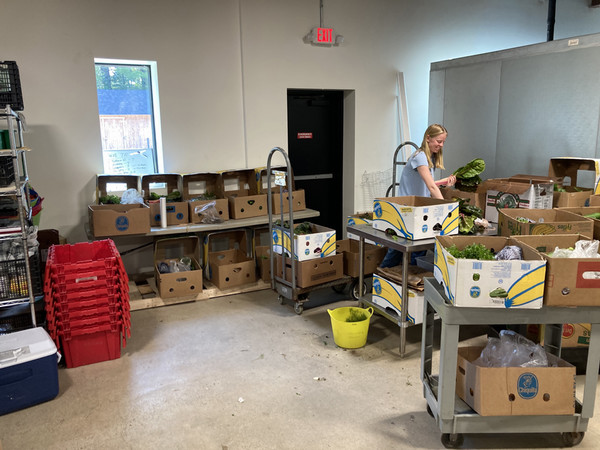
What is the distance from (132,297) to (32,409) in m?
1.75

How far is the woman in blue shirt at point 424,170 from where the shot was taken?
4.04 metres

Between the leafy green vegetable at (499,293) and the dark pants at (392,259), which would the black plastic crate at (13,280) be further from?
the leafy green vegetable at (499,293)

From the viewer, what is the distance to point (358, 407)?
2.95 meters

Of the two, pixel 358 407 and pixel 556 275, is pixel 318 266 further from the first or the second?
pixel 556 275

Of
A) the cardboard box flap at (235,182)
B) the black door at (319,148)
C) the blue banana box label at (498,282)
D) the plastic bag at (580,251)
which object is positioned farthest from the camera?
the black door at (319,148)

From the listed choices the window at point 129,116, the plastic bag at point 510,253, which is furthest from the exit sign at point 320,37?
the plastic bag at point 510,253

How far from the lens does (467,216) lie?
3.74 meters

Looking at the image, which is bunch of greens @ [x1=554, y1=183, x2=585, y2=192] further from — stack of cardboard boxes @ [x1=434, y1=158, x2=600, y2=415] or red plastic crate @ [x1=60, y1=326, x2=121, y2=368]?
red plastic crate @ [x1=60, y1=326, x2=121, y2=368]

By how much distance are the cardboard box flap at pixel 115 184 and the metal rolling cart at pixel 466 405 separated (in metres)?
3.29

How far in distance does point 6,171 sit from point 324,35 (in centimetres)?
363

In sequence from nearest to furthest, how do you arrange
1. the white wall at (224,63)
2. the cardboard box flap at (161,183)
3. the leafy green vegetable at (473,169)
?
the leafy green vegetable at (473,169) → the white wall at (224,63) → the cardboard box flap at (161,183)

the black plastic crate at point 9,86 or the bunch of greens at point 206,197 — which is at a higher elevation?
the black plastic crate at point 9,86

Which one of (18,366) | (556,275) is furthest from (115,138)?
(556,275)

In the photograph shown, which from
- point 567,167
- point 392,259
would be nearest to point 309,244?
point 392,259
